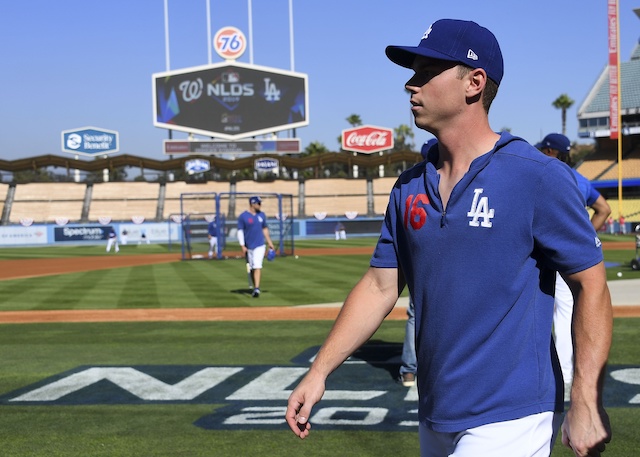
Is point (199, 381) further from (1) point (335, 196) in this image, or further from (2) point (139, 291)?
(1) point (335, 196)

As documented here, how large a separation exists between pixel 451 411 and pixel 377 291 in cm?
58

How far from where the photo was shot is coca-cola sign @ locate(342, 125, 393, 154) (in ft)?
255

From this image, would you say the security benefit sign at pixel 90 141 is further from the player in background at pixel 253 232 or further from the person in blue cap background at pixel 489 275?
the person in blue cap background at pixel 489 275

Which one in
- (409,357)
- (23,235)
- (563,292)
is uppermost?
(563,292)

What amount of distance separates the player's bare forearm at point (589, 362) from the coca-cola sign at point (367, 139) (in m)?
75.3

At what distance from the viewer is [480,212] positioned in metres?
2.72

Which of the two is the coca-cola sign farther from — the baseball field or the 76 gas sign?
the baseball field

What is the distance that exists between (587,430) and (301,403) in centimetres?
98

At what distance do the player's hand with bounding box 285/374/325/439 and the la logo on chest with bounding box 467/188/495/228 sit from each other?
817 mm

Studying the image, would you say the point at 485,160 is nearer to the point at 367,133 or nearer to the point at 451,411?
the point at 451,411

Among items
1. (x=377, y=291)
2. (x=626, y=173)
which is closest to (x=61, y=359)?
(x=377, y=291)

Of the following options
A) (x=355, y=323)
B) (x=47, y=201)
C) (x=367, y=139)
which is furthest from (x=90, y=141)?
(x=355, y=323)

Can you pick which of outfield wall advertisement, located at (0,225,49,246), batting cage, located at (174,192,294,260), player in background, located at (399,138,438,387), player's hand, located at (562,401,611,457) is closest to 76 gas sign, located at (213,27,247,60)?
batting cage, located at (174,192,294,260)

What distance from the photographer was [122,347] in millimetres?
10766
